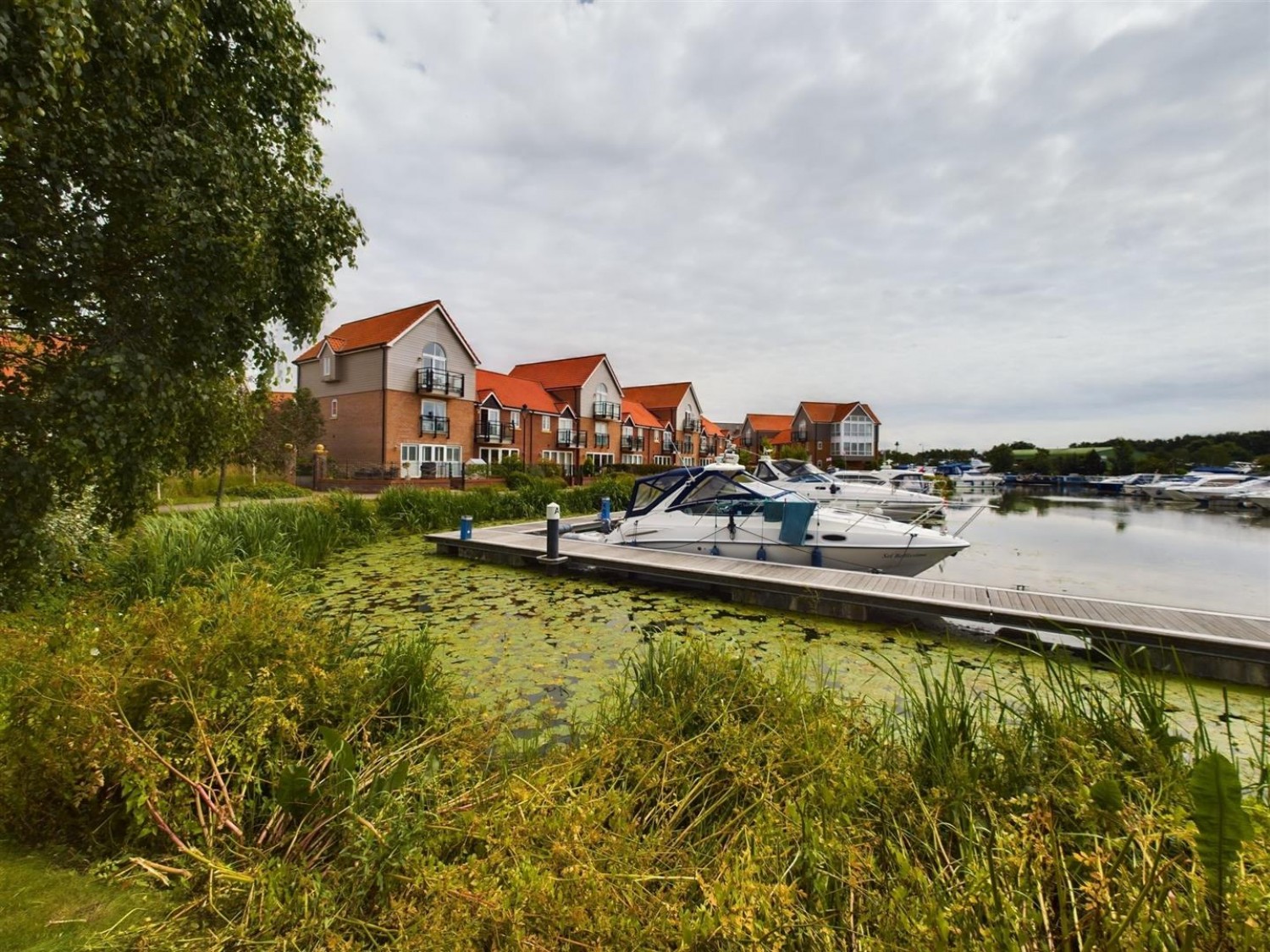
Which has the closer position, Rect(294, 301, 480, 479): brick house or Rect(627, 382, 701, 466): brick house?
Rect(294, 301, 480, 479): brick house

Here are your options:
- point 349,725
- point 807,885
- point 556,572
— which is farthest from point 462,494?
point 807,885

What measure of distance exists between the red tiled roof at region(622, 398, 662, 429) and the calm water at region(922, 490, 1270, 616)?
27.0m

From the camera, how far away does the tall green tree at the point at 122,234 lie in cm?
351

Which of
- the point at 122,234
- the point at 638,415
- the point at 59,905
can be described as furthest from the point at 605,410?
the point at 59,905

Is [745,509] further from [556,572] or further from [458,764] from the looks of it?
[458,764]

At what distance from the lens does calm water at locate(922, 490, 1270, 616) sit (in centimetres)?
1036

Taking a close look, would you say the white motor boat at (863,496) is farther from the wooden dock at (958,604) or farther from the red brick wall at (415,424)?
the red brick wall at (415,424)

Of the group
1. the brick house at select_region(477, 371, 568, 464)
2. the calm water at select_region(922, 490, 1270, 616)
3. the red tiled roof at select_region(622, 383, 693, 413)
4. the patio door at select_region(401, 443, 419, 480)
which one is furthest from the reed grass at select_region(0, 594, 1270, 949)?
the red tiled roof at select_region(622, 383, 693, 413)

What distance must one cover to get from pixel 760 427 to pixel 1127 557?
59293 mm

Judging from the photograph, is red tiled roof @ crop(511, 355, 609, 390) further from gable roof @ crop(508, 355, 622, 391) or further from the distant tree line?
the distant tree line

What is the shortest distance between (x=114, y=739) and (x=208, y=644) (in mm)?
642

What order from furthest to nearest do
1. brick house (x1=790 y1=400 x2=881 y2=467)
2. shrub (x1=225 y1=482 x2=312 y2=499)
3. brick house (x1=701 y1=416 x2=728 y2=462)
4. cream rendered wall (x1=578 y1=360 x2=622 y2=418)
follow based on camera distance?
brick house (x1=790 y1=400 x2=881 y2=467) → brick house (x1=701 y1=416 x2=728 y2=462) → cream rendered wall (x1=578 y1=360 x2=622 y2=418) → shrub (x1=225 y1=482 x2=312 y2=499)

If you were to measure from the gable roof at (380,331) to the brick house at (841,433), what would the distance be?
4574cm

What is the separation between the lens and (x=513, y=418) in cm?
3562
